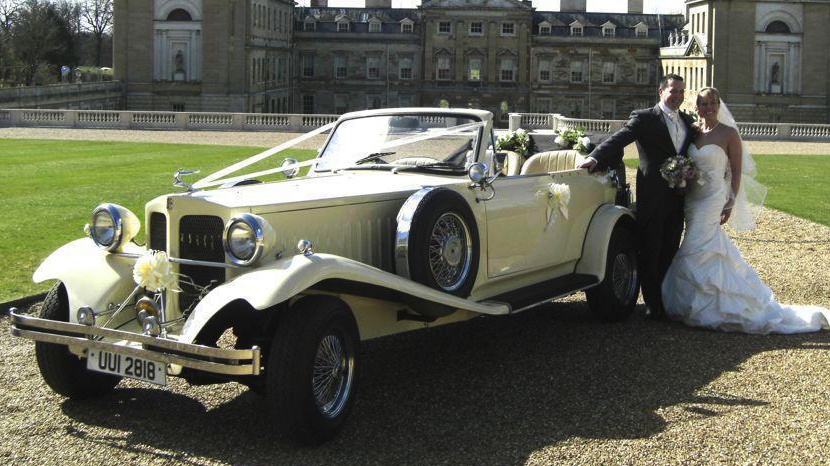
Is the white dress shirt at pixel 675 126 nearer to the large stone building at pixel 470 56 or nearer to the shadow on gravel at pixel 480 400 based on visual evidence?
the shadow on gravel at pixel 480 400

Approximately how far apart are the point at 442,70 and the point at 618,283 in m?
79.5

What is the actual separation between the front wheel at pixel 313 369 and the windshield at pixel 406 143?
231cm

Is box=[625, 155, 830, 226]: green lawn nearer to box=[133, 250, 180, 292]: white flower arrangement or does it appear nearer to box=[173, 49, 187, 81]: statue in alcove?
box=[133, 250, 180, 292]: white flower arrangement

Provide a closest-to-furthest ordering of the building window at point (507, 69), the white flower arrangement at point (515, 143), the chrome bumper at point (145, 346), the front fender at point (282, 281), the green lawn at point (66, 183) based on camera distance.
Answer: the chrome bumper at point (145, 346)
the front fender at point (282, 281)
the white flower arrangement at point (515, 143)
the green lawn at point (66, 183)
the building window at point (507, 69)

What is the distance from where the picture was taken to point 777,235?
50.6 ft

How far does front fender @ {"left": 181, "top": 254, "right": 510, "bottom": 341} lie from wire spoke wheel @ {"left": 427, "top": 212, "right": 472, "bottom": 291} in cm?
71

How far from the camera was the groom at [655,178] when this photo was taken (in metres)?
9.74

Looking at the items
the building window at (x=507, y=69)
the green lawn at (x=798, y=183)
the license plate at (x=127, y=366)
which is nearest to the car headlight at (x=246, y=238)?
the license plate at (x=127, y=366)

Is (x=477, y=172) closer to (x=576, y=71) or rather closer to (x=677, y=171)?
(x=677, y=171)

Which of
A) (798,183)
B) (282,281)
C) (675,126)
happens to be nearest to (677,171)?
(675,126)

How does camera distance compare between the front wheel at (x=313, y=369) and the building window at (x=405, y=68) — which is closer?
the front wheel at (x=313, y=369)

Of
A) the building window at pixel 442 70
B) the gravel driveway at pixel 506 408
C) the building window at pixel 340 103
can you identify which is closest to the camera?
the gravel driveway at pixel 506 408

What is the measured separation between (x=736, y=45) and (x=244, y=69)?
32.4m

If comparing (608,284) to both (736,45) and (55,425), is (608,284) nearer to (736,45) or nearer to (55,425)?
(55,425)
